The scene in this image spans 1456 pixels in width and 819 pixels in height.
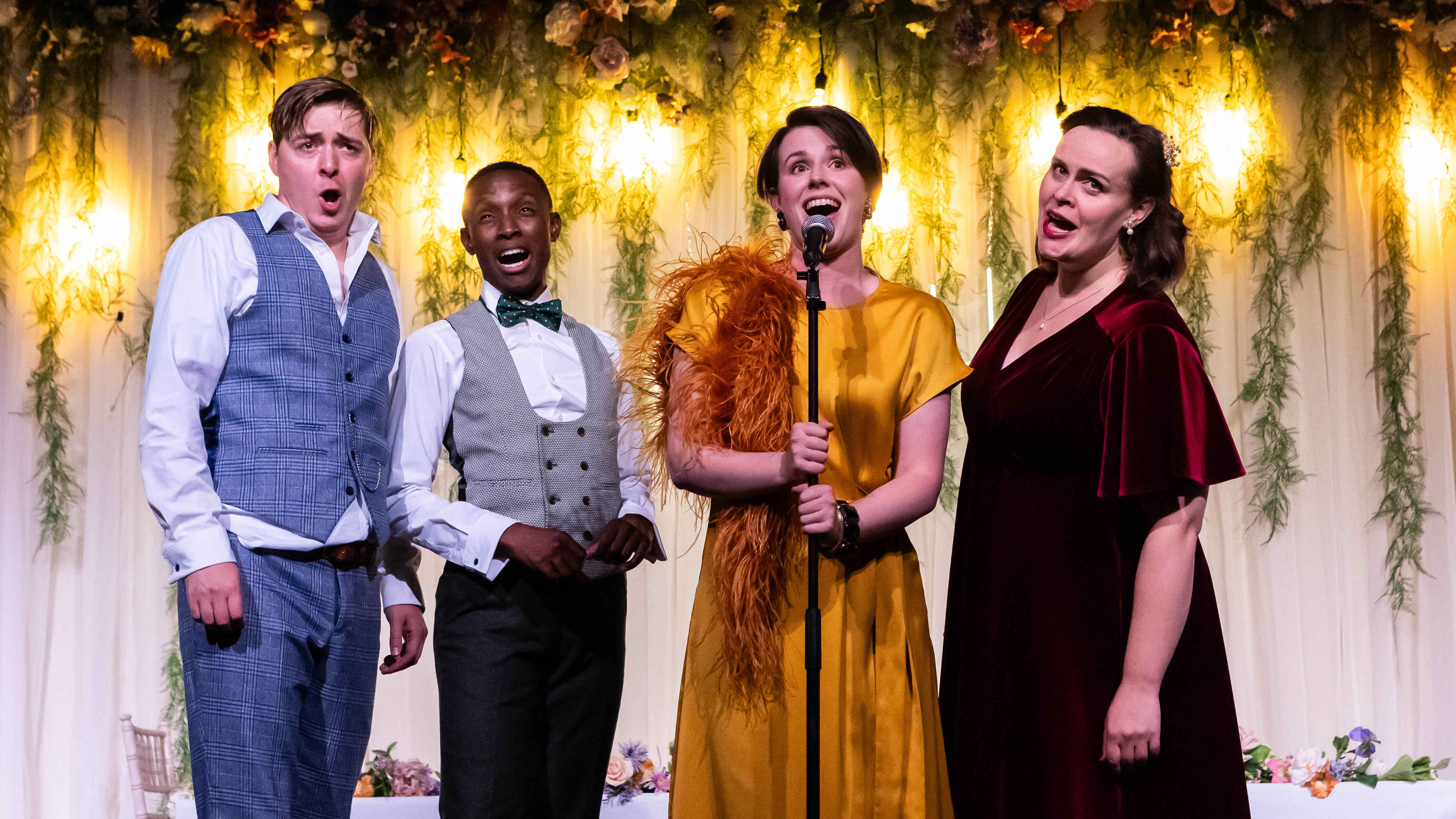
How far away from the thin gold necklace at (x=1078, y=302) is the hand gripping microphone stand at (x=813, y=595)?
61 centimetres

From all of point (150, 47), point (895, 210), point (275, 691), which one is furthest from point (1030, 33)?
point (275, 691)

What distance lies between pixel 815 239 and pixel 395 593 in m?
1.30

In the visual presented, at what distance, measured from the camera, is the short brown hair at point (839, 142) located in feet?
7.37

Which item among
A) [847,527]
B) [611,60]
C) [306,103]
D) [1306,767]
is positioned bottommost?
[1306,767]

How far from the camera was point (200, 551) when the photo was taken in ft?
7.05

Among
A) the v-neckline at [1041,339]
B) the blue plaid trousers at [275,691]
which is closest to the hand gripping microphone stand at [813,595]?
the v-neckline at [1041,339]

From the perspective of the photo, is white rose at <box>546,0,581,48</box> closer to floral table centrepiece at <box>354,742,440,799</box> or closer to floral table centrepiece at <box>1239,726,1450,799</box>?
floral table centrepiece at <box>354,742,440,799</box>

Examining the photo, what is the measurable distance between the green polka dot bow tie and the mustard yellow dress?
0.62 m

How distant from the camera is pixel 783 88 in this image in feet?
15.4

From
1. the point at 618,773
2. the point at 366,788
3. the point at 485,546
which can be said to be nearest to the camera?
the point at 485,546

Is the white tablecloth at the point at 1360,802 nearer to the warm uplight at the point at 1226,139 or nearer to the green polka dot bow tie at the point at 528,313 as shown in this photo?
the warm uplight at the point at 1226,139

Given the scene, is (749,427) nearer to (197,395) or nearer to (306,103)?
(197,395)

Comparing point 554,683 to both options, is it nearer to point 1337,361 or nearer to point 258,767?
point 258,767

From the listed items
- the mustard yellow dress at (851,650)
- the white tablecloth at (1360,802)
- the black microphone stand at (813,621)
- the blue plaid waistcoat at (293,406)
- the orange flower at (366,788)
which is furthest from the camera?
the orange flower at (366,788)
